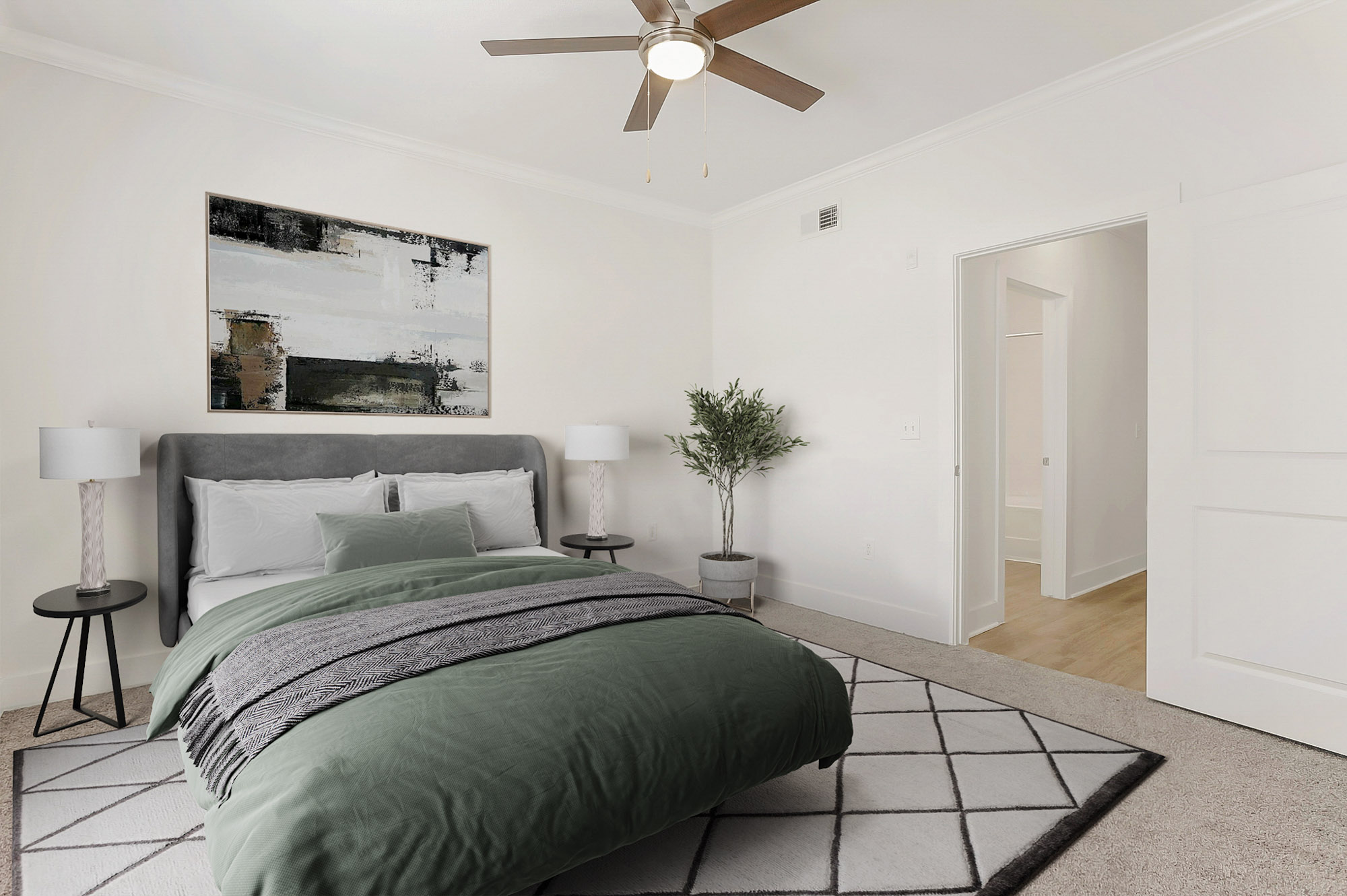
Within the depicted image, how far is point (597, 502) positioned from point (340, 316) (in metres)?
1.74

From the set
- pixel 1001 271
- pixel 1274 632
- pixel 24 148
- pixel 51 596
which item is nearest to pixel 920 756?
pixel 1274 632

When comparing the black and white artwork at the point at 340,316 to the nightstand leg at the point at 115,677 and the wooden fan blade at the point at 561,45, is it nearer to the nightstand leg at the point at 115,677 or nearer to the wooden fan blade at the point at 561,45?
the nightstand leg at the point at 115,677

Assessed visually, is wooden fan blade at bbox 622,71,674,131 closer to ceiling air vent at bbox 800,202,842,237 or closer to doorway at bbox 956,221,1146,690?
ceiling air vent at bbox 800,202,842,237

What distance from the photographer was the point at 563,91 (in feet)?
10.6

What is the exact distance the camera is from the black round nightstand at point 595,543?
398 centimetres

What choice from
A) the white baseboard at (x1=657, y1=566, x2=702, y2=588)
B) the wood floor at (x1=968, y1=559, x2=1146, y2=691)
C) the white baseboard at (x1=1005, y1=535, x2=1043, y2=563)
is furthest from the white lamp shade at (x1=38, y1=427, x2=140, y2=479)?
the white baseboard at (x1=1005, y1=535, x2=1043, y2=563)

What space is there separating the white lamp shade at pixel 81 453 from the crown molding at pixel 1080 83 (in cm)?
387

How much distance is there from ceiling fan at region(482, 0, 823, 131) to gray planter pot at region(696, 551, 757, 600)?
2734 mm

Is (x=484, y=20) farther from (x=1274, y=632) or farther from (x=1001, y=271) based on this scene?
(x=1274, y=632)

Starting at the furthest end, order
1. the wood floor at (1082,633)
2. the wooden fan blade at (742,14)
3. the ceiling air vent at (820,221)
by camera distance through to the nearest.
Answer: the ceiling air vent at (820,221) → the wood floor at (1082,633) → the wooden fan blade at (742,14)

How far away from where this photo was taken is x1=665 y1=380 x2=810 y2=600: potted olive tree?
4406 mm

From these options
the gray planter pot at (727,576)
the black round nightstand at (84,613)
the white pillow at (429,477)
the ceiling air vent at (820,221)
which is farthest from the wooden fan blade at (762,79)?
the black round nightstand at (84,613)

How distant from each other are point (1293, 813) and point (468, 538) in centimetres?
311

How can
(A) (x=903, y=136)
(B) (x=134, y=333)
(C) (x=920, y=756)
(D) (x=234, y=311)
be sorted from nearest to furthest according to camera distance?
(C) (x=920, y=756) < (B) (x=134, y=333) < (D) (x=234, y=311) < (A) (x=903, y=136)
